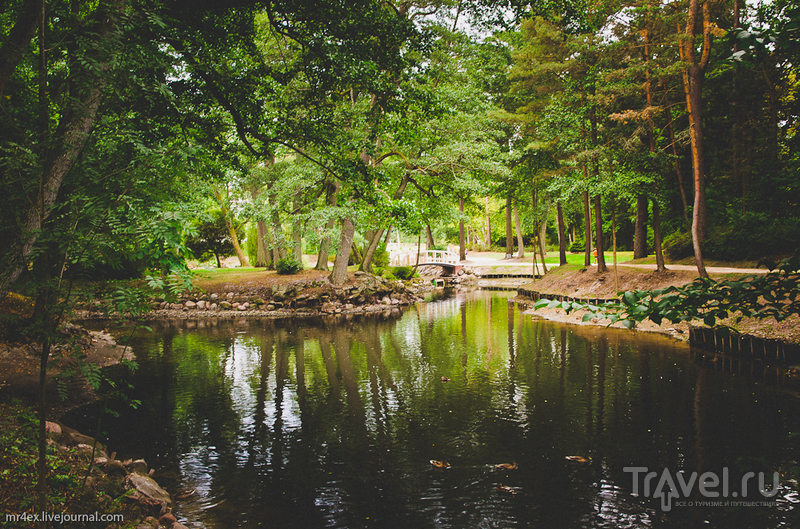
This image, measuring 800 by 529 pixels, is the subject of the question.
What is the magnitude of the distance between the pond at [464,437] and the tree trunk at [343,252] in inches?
389

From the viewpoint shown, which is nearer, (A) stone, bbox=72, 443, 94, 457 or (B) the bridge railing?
(A) stone, bbox=72, 443, 94, 457

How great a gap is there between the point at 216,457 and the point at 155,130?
4.53 m

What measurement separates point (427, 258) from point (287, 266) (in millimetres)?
15042

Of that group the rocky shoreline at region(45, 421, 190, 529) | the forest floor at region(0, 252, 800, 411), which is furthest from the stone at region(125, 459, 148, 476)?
the forest floor at region(0, 252, 800, 411)

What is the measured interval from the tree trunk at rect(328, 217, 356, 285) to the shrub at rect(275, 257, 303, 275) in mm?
2442

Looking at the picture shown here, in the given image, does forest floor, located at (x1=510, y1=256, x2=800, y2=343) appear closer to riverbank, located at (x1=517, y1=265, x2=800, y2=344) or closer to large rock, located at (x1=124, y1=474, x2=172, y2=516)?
riverbank, located at (x1=517, y1=265, x2=800, y2=344)

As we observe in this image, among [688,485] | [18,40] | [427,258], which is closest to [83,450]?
[18,40]

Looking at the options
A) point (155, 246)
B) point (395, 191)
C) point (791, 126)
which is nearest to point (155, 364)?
point (155, 246)

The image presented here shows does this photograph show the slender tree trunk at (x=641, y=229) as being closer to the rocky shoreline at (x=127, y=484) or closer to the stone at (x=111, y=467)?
the rocky shoreline at (x=127, y=484)

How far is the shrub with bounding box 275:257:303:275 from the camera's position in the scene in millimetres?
23609

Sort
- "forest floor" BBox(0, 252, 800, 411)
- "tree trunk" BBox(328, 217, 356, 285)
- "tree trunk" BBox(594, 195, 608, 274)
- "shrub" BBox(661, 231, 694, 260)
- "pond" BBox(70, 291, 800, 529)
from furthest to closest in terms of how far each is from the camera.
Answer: "tree trunk" BBox(328, 217, 356, 285) < "shrub" BBox(661, 231, 694, 260) < "tree trunk" BBox(594, 195, 608, 274) < "forest floor" BBox(0, 252, 800, 411) < "pond" BBox(70, 291, 800, 529)

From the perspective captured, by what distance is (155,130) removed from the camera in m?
5.93

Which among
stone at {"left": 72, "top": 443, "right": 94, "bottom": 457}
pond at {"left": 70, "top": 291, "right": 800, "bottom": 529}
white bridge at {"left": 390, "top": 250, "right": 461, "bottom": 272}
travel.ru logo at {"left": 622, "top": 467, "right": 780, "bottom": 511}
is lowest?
travel.ru logo at {"left": 622, "top": 467, "right": 780, "bottom": 511}

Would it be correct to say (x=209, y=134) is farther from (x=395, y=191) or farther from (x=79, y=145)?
(x=395, y=191)
